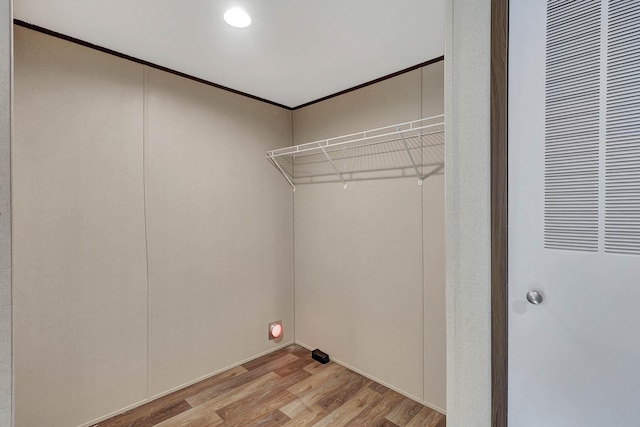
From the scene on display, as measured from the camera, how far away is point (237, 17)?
1.55 m

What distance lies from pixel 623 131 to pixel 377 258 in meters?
1.75

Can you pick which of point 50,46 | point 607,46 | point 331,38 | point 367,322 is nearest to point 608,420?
point 607,46

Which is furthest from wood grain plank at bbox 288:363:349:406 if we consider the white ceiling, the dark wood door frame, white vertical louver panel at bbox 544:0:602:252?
the white ceiling

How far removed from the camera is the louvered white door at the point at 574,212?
2.09ft

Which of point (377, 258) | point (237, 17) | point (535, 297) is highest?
point (237, 17)

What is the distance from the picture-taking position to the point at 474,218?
33.3 inches

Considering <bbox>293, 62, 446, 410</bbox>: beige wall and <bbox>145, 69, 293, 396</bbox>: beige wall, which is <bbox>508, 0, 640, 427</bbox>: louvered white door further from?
<bbox>145, 69, 293, 396</bbox>: beige wall

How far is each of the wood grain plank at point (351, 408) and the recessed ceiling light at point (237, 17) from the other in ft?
8.03

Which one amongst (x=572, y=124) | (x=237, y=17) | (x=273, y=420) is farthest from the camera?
(x=273, y=420)

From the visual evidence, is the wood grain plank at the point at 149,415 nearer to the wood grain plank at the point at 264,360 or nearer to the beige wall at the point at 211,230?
the beige wall at the point at 211,230

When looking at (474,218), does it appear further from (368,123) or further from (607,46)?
(368,123)

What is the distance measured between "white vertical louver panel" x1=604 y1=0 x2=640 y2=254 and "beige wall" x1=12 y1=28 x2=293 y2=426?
2194mm

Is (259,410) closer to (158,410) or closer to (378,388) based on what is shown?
(158,410)

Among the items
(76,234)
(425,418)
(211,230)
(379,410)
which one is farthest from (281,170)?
(425,418)
